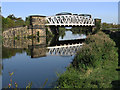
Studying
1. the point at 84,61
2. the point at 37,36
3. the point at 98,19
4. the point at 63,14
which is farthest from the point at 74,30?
the point at 84,61

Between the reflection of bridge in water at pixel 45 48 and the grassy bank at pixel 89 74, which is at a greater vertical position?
the reflection of bridge in water at pixel 45 48

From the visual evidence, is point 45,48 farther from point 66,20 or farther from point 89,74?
point 66,20

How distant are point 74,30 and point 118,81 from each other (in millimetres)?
95184

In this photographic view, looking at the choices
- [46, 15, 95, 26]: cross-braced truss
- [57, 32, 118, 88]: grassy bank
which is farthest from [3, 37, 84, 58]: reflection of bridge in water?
[46, 15, 95, 26]: cross-braced truss

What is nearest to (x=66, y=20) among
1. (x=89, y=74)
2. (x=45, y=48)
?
(x=45, y=48)

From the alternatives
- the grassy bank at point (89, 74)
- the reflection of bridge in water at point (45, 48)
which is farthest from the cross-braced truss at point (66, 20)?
the grassy bank at point (89, 74)

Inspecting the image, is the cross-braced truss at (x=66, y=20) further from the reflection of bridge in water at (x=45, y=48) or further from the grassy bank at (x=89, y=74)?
the grassy bank at (x=89, y=74)

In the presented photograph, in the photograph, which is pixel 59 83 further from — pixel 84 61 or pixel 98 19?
pixel 98 19

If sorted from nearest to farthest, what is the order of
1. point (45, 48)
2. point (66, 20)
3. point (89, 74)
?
point (89, 74)
point (45, 48)
point (66, 20)

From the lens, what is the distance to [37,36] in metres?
50.9

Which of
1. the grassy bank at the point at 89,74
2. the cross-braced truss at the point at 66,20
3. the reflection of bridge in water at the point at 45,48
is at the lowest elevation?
the grassy bank at the point at 89,74

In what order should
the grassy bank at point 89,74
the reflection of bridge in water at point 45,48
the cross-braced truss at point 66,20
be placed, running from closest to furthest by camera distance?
1. the grassy bank at point 89,74
2. the reflection of bridge in water at point 45,48
3. the cross-braced truss at point 66,20

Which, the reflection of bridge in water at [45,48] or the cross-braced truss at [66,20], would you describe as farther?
the cross-braced truss at [66,20]

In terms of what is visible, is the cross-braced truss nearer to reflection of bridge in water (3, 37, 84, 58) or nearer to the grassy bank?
reflection of bridge in water (3, 37, 84, 58)
